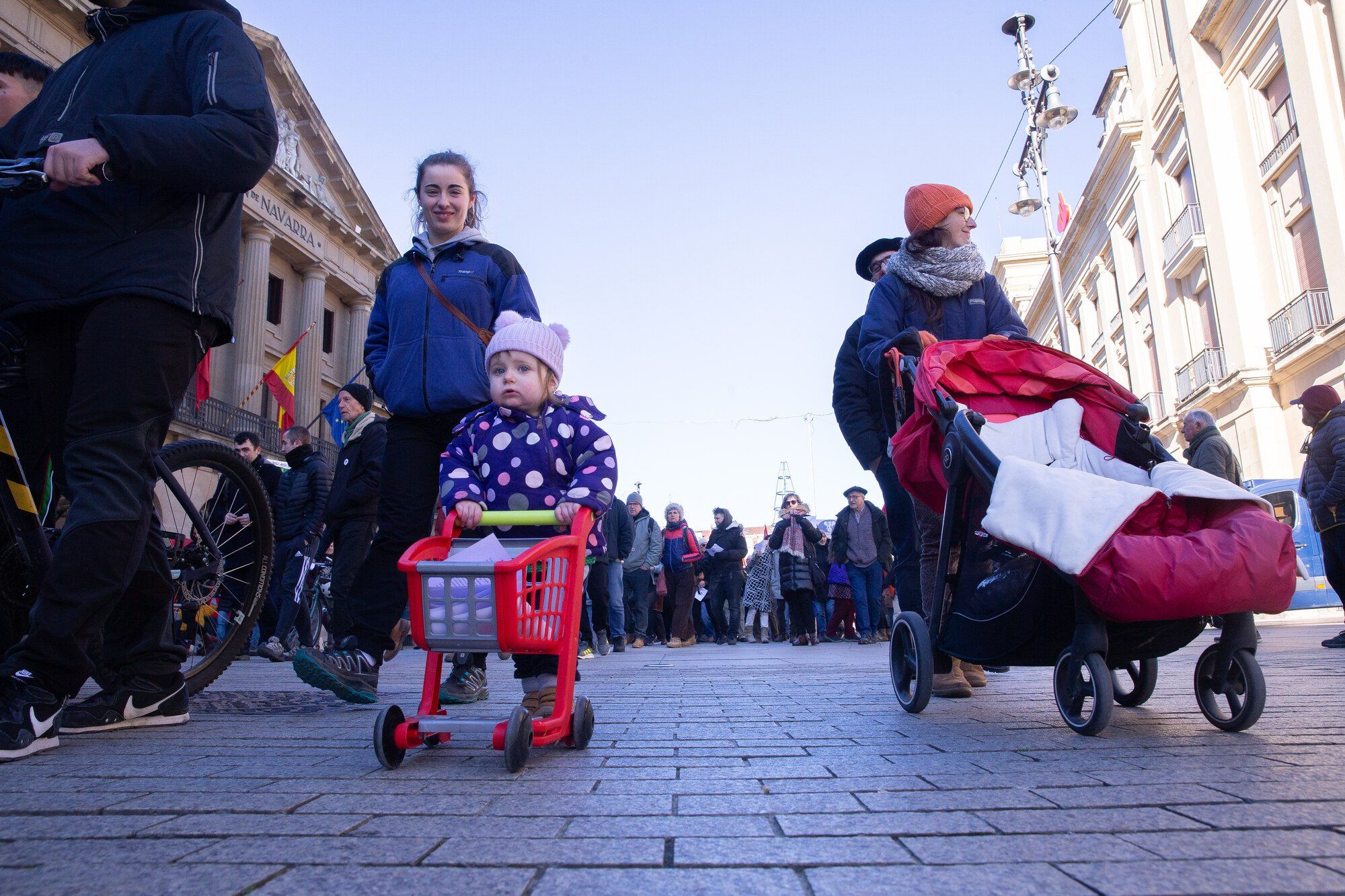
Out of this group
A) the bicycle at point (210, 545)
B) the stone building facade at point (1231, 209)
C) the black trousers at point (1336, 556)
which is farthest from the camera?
the stone building facade at point (1231, 209)

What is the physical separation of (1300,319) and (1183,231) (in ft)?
19.8

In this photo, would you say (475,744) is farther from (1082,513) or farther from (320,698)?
(1082,513)

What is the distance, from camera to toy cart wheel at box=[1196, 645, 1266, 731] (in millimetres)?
2439

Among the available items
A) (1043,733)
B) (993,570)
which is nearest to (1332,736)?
(1043,733)

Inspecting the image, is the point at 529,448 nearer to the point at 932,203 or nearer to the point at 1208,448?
the point at 932,203

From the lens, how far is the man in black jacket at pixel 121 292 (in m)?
2.48

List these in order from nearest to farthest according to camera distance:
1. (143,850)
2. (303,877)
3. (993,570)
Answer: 1. (303,877)
2. (143,850)
3. (993,570)

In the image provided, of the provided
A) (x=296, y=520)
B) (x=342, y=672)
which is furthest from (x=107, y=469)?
(x=296, y=520)

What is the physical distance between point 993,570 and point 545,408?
154 centimetres

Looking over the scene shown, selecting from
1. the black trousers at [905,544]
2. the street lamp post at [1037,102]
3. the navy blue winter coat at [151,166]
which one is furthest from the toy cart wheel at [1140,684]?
the street lamp post at [1037,102]

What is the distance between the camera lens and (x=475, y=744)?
277 centimetres

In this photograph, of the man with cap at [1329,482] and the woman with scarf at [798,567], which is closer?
the man with cap at [1329,482]

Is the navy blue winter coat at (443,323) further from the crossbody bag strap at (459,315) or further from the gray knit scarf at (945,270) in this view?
the gray knit scarf at (945,270)

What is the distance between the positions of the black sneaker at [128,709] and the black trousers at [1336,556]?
7496mm
